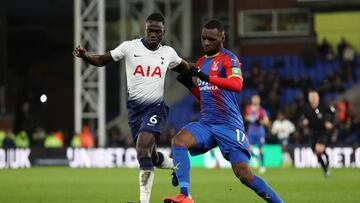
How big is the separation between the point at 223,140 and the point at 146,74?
1.64 meters

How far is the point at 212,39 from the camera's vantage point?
1170 cm

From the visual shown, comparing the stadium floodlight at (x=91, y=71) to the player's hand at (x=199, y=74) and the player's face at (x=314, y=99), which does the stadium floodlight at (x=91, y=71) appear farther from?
the player's hand at (x=199, y=74)

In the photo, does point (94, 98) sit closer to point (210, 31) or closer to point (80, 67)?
point (80, 67)

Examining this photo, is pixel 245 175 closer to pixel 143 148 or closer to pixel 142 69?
pixel 143 148

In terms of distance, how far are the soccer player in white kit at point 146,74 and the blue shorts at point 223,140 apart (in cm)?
88

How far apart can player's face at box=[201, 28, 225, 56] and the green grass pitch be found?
11.7 ft

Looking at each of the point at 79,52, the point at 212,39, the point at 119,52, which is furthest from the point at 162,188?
the point at 212,39

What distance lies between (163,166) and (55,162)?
61.4ft

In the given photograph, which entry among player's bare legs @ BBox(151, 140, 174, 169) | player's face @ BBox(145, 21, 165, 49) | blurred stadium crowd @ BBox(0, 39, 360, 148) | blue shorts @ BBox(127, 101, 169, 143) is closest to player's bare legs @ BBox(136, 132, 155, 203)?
blue shorts @ BBox(127, 101, 169, 143)

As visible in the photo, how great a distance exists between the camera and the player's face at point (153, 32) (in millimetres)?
12453

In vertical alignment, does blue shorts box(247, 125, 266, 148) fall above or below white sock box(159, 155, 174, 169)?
below

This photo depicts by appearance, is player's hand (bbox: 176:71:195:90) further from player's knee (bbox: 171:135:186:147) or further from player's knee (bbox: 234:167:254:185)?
player's knee (bbox: 234:167:254:185)

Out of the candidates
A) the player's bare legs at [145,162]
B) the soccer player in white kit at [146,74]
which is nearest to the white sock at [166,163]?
the soccer player in white kit at [146,74]

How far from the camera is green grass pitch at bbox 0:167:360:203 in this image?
15289mm
